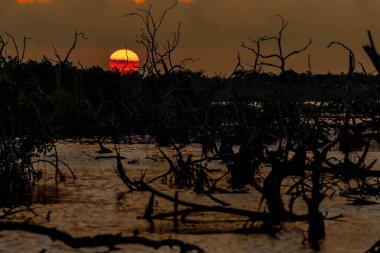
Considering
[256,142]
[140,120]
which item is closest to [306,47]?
[256,142]

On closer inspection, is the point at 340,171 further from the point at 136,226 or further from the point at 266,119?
the point at 266,119

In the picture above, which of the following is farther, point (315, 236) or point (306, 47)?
point (306, 47)

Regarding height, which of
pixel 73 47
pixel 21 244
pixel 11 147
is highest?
pixel 73 47

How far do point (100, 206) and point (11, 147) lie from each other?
1.74 meters

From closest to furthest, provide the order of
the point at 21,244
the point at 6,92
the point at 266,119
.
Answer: the point at 21,244 → the point at 6,92 → the point at 266,119

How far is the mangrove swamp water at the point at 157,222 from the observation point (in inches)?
262

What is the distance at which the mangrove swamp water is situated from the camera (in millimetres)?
6664

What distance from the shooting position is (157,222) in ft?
25.2

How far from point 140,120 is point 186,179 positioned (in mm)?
10522

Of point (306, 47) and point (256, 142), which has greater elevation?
point (306, 47)

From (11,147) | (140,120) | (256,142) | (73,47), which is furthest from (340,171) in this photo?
(140,120)

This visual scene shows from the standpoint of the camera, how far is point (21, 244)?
666 cm

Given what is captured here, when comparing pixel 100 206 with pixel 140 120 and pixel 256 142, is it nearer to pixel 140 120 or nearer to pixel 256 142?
pixel 256 142

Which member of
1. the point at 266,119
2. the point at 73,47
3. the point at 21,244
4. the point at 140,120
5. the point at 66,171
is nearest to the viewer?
the point at 21,244
